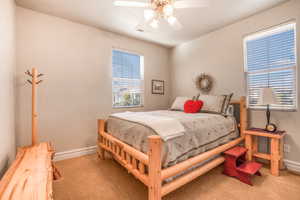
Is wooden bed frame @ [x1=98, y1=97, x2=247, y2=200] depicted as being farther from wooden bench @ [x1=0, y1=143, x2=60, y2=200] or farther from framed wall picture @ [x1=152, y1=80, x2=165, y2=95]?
framed wall picture @ [x1=152, y1=80, x2=165, y2=95]

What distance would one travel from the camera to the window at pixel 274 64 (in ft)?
7.10

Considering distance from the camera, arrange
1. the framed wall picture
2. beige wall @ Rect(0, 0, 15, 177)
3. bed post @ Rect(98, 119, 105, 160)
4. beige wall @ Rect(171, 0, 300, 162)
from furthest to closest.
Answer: the framed wall picture, bed post @ Rect(98, 119, 105, 160), beige wall @ Rect(171, 0, 300, 162), beige wall @ Rect(0, 0, 15, 177)

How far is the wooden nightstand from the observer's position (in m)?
1.99

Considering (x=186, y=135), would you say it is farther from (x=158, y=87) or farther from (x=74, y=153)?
(x=158, y=87)

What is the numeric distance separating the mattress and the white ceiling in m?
1.87

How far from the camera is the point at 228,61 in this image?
2.91 meters

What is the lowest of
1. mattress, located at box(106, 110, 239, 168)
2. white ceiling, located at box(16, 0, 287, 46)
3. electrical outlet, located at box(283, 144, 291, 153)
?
electrical outlet, located at box(283, 144, 291, 153)

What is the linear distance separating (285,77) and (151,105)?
2.80m

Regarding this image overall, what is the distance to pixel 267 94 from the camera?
204 cm

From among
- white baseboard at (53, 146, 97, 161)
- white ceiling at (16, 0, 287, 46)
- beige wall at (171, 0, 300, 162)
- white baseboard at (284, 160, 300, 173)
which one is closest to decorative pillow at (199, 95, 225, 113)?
beige wall at (171, 0, 300, 162)

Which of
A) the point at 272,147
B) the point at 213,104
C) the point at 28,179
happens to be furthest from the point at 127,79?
the point at 272,147

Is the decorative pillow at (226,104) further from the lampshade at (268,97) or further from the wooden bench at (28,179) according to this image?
the wooden bench at (28,179)

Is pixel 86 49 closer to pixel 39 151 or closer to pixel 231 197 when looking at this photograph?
pixel 39 151

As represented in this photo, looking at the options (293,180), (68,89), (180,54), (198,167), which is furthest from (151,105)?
(293,180)
